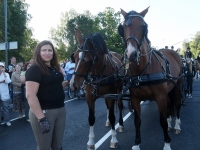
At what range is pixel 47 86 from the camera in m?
3.24

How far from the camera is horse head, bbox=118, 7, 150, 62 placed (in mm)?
4117

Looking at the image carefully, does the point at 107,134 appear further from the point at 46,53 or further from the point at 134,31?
the point at 46,53

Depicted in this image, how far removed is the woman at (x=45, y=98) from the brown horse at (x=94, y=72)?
114cm

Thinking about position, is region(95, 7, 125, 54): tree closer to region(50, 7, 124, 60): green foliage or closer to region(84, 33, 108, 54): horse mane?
region(50, 7, 124, 60): green foliage

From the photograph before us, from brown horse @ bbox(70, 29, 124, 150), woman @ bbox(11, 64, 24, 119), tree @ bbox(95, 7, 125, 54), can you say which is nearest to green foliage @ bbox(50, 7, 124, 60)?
tree @ bbox(95, 7, 125, 54)

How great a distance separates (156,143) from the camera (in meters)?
5.43

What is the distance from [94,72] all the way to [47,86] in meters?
2.02

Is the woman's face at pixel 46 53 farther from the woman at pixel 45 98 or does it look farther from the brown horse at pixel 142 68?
the brown horse at pixel 142 68

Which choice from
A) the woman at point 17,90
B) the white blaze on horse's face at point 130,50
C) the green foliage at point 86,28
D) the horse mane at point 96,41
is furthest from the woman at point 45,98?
the green foliage at point 86,28

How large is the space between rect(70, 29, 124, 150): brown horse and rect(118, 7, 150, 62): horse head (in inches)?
24.9

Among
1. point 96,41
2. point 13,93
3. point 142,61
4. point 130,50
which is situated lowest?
point 13,93

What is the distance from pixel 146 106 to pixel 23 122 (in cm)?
420

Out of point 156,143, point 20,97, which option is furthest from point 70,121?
point 156,143

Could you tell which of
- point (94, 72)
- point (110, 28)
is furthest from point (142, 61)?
point (110, 28)
